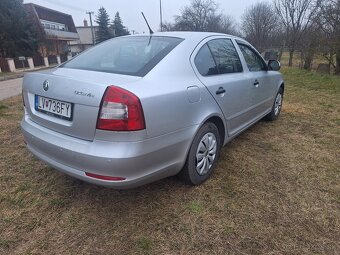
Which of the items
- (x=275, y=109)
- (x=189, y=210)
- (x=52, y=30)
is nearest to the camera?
(x=189, y=210)

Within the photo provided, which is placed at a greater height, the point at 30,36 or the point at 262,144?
the point at 30,36

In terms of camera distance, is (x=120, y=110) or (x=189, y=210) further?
(x=189, y=210)

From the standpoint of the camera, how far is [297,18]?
22922 mm

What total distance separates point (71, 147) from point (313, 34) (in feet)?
46.7

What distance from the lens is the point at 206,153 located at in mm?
2830

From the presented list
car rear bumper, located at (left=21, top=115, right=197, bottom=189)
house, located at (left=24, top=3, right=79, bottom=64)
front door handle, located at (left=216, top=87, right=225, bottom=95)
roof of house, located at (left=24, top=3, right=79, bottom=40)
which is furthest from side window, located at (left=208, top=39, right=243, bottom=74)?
roof of house, located at (left=24, top=3, right=79, bottom=40)

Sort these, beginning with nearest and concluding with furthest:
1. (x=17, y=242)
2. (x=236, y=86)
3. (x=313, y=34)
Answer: (x=17, y=242), (x=236, y=86), (x=313, y=34)

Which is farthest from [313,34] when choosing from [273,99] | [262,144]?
[262,144]

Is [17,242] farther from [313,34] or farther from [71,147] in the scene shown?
[313,34]

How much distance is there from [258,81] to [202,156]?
1.67 meters


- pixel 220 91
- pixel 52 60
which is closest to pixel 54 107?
pixel 220 91

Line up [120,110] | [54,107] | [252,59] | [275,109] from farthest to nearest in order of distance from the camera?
1. [275,109]
2. [252,59]
3. [54,107]
4. [120,110]

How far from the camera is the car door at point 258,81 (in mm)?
3732

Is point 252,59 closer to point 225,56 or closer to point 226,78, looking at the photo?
point 225,56
